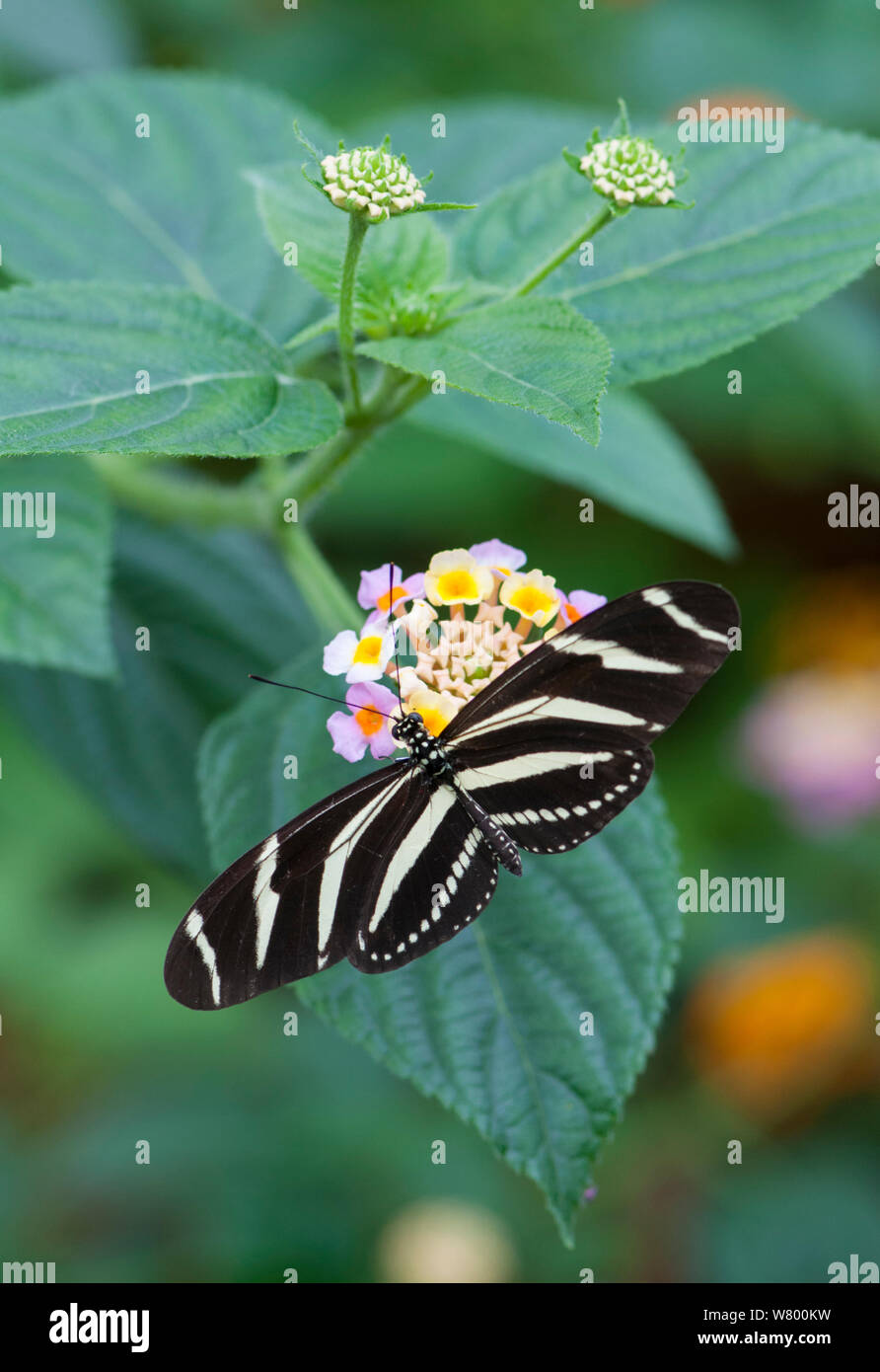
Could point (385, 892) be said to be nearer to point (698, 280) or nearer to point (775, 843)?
point (698, 280)

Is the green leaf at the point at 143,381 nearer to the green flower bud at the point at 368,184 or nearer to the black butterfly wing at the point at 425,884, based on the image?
the green flower bud at the point at 368,184

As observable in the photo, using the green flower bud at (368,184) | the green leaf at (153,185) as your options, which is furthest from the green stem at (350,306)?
the green leaf at (153,185)

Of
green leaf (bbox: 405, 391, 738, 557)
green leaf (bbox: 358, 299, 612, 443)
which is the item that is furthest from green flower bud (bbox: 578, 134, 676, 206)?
green leaf (bbox: 405, 391, 738, 557)

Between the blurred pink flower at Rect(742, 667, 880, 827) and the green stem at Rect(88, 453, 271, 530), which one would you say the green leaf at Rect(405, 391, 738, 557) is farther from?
the blurred pink flower at Rect(742, 667, 880, 827)

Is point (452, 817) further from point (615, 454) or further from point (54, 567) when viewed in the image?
point (615, 454)

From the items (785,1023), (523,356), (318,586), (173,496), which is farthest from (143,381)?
(785,1023)
